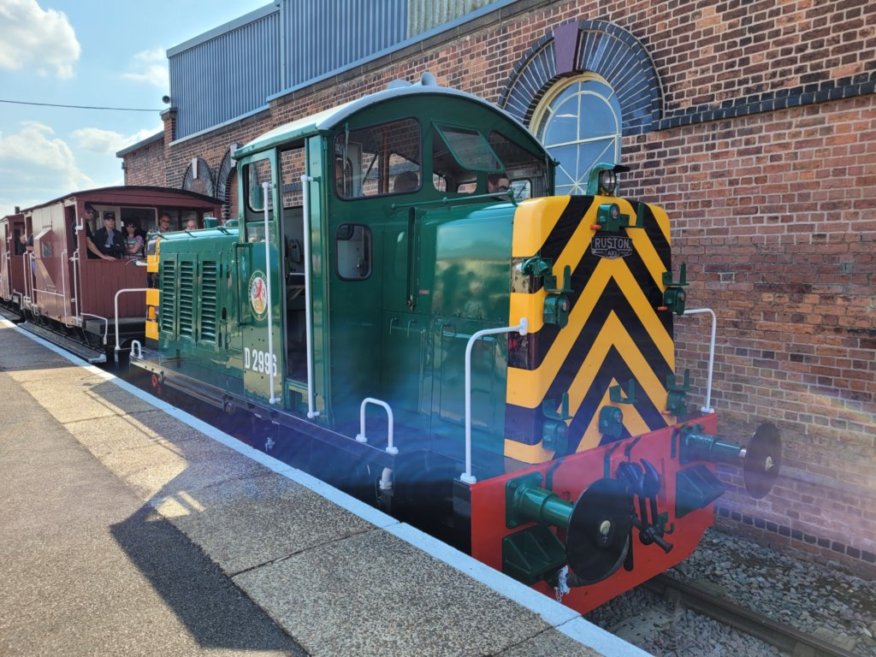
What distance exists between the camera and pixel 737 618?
3.74 meters

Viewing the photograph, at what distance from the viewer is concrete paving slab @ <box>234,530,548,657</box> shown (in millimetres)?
2340

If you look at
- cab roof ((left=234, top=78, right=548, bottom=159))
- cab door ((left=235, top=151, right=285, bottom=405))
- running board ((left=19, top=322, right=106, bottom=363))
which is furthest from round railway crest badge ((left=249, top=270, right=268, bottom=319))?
running board ((left=19, top=322, right=106, bottom=363))

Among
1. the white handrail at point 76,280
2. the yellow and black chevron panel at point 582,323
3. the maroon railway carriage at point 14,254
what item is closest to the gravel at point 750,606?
the yellow and black chevron panel at point 582,323

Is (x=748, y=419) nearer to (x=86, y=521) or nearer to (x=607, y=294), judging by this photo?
(x=607, y=294)

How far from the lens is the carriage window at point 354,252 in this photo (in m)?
3.88

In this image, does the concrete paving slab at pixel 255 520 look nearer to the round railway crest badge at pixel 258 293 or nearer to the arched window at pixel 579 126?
the round railway crest badge at pixel 258 293

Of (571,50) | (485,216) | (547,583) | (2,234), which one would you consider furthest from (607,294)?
(2,234)

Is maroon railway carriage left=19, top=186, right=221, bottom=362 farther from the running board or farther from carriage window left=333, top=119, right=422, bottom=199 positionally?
carriage window left=333, top=119, right=422, bottom=199

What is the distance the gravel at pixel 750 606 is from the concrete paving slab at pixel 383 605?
1.54m

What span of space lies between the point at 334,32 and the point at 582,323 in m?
8.54

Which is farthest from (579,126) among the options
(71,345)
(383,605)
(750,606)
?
(71,345)

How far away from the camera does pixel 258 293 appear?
14.9 ft

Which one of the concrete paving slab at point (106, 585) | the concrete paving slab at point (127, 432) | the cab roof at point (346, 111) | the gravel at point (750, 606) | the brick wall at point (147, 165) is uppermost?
the brick wall at point (147, 165)

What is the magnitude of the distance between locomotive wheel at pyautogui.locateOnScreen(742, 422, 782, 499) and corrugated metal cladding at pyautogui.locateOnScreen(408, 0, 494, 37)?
5.74 metres
